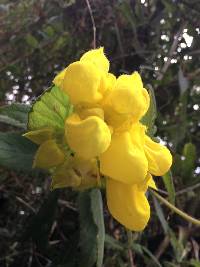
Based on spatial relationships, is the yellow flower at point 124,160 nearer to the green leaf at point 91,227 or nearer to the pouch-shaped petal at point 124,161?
the pouch-shaped petal at point 124,161

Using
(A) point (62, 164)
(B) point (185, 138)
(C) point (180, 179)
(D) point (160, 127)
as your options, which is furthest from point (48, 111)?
(B) point (185, 138)

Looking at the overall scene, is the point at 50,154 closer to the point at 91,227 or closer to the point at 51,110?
the point at 51,110

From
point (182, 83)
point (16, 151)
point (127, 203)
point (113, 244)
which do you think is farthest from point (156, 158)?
point (182, 83)

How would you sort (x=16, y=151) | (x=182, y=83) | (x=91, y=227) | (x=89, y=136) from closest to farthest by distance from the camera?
(x=89, y=136) → (x=16, y=151) → (x=91, y=227) → (x=182, y=83)

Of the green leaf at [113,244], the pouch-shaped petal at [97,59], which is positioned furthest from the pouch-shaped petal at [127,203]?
the green leaf at [113,244]

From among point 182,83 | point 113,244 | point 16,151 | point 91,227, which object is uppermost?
point 182,83
